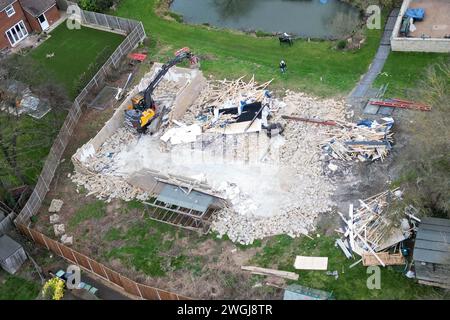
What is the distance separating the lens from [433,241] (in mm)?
26812

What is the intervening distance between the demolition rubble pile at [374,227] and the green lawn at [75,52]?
81.6ft

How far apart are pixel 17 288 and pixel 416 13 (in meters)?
35.7

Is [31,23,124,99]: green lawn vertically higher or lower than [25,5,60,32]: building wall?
lower

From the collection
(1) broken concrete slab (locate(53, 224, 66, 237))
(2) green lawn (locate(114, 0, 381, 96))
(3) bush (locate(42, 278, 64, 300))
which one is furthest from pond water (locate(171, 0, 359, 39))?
(3) bush (locate(42, 278, 64, 300))

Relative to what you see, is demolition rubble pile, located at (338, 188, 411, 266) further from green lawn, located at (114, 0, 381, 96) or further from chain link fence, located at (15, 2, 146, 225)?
chain link fence, located at (15, 2, 146, 225)

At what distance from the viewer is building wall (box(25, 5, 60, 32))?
49.5 metres

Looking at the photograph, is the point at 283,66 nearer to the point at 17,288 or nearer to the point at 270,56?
the point at 270,56

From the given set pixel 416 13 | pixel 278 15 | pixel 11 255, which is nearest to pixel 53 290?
pixel 11 255

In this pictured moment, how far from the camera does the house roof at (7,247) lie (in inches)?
1203

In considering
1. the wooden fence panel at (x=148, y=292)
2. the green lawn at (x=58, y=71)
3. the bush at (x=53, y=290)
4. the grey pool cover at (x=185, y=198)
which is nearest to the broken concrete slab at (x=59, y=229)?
the bush at (x=53, y=290)

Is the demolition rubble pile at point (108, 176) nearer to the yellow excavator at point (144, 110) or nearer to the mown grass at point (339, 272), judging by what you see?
the yellow excavator at point (144, 110)

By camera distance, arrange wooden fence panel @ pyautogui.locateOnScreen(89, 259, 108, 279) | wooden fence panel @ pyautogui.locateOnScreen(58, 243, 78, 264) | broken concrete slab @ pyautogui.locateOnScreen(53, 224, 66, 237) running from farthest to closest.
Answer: broken concrete slab @ pyautogui.locateOnScreen(53, 224, 66, 237) → wooden fence panel @ pyautogui.locateOnScreen(58, 243, 78, 264) → wooden fence panel @ pyautogui.locateOnScreen(89, 259, 108, 279)

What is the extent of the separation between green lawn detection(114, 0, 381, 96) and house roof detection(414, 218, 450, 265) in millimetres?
13751

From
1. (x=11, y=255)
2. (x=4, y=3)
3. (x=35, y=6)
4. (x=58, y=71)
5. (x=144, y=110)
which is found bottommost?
(x=58, y=71)
